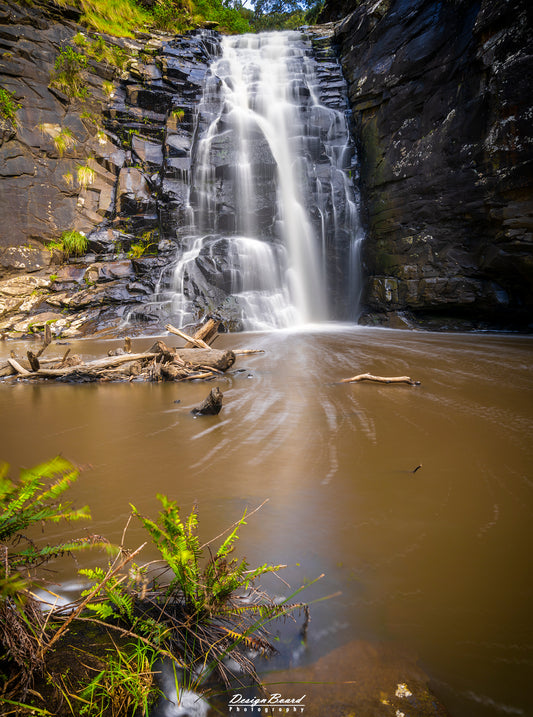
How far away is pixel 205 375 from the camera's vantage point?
620cm

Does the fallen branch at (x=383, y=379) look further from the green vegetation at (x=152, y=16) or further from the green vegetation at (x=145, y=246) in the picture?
the green vegetation at (x=152, y=16)

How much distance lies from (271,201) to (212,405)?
1560 centimetres

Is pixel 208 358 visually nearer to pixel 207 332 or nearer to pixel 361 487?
pixel 207 332

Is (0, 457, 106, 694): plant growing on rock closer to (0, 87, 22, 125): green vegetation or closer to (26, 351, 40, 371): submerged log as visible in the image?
(26, 351, 40, 371): submerged log

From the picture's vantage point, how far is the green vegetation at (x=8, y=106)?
15509mm

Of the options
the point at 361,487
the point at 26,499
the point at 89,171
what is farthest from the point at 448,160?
the point at 89,171

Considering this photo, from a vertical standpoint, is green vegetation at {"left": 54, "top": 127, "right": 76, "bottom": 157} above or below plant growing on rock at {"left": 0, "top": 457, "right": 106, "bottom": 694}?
above

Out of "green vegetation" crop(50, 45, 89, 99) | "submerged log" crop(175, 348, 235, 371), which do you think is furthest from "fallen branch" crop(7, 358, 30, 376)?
"green vegetation" crop(50, 45, 89, 99)

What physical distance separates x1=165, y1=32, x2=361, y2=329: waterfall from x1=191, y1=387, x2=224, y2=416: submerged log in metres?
9.54

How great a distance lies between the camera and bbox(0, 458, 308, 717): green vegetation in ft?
3.11

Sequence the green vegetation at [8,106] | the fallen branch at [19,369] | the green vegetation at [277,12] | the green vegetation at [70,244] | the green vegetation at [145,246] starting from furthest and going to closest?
the green vegetation at [277,12], the green vegetation at [145,246], the green vegetation at [70,244], the green vegetation at [8,106], the fallen branch at [19,369]

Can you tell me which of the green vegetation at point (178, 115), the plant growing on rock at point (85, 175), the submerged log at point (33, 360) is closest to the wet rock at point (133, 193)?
the plant growing on rock at point (85, 175)

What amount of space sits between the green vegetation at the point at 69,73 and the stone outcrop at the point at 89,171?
245 millimetres

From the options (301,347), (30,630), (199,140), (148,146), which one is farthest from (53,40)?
(30,630)
